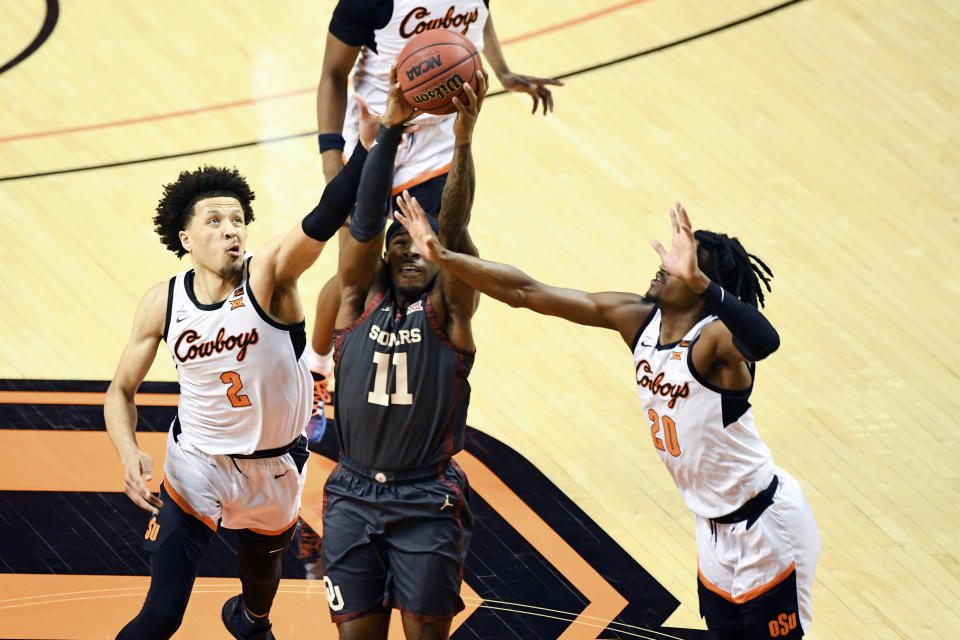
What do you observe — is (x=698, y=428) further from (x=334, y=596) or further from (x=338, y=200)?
(x=338, y=200)

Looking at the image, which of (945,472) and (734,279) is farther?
(945,472)

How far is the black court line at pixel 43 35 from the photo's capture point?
477 inches


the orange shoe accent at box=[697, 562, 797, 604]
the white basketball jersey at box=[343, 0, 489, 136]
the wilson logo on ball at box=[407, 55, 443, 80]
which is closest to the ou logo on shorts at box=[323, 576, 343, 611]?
the orange shoe accent at box=[697, 562, 797, 604]

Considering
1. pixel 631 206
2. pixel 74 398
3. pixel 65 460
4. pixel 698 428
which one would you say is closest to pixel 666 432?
pixel 698 428

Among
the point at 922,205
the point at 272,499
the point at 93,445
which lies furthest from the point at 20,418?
the point at 922,205

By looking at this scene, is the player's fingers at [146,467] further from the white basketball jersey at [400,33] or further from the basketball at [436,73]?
the white basketball jersey at [400,33]

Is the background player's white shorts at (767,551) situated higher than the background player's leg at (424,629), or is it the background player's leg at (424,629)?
the background player's white shorts at (767,551)

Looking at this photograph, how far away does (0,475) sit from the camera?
770cm

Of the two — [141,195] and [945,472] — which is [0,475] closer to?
[141,195]

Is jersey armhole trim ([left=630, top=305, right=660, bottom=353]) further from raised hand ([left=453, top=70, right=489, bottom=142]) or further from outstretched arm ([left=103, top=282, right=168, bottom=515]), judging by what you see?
outstretched arm ([left=103, top=282, right=168, bottom=515])

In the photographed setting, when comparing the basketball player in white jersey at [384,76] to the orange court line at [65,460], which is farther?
the orange court line at [65,460]

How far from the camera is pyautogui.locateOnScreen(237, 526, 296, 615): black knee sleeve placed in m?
6.21

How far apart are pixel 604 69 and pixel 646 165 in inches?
60.1

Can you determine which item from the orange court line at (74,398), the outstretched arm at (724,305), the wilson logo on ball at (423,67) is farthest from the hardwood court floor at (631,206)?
the wilson logo on ball at (423,67)
